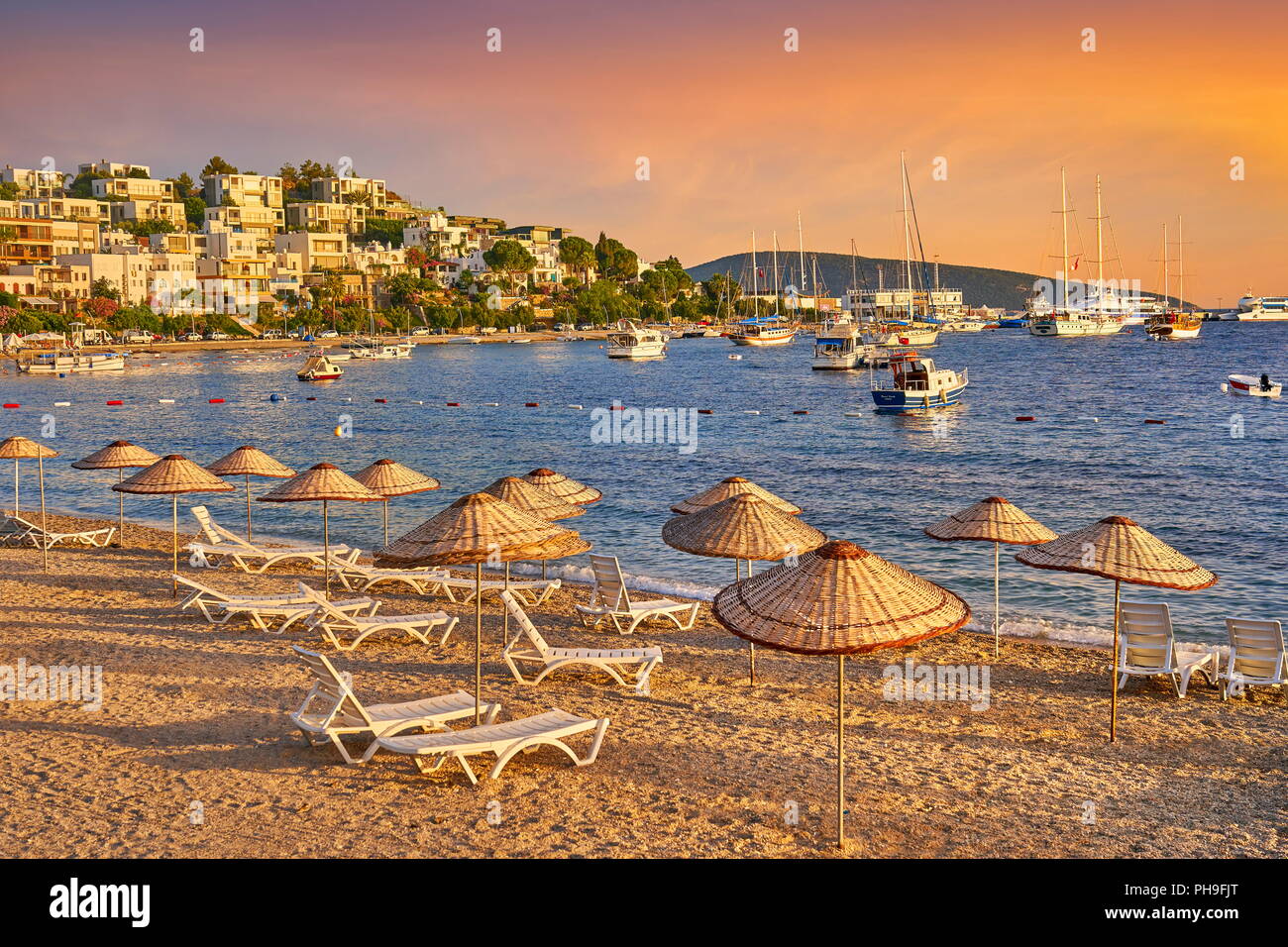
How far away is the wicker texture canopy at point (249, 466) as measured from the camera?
16969 mm

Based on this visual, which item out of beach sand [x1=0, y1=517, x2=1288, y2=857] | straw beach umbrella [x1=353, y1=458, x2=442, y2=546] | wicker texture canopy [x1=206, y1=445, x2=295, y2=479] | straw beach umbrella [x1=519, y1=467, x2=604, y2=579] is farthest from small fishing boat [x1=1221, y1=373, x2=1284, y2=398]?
wicker texture canopy [x1=206, y1=445, x2=295, y2=479]

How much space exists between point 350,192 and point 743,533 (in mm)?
193081

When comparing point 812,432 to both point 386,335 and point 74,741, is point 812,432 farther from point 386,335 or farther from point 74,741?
point 386,335

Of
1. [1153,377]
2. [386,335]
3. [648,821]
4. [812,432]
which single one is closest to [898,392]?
[812,432]

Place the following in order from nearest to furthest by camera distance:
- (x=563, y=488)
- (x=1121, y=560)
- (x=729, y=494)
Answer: (x=1121, y=560) < (x=729, y=494) < (x=563, y=488)

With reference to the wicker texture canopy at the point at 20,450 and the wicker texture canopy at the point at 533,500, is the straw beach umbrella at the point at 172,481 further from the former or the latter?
the wicker texture canopy at the point at 533,500

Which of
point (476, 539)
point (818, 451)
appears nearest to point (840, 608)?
point (476, 539)

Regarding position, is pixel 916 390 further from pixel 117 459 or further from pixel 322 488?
pixel 322 488

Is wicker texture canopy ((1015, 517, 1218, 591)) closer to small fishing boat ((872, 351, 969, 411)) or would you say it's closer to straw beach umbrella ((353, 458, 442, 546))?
straw beach umbrella ((353, 458, 442, 546))

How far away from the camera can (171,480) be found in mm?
14602

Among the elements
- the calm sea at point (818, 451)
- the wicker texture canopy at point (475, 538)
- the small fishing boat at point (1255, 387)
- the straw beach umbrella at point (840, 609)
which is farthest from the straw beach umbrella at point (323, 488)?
the small fishing boat at point (1255, 387)

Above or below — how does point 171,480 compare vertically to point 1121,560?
above

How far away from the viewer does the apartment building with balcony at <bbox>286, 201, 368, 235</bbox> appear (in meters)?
173

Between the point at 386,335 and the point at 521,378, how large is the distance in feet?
207
